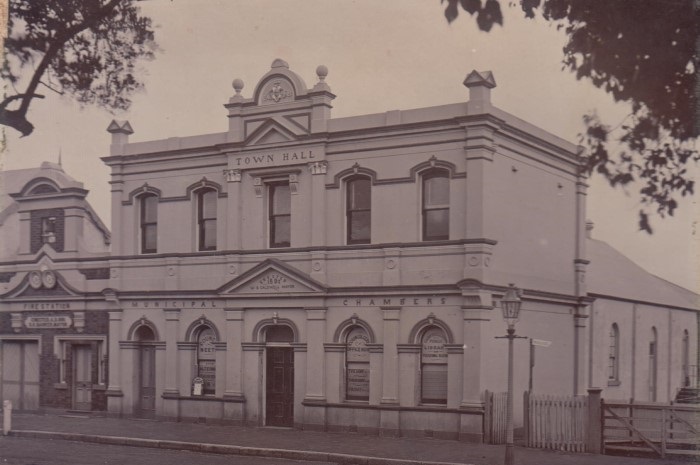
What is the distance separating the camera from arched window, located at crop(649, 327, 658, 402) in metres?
31.0

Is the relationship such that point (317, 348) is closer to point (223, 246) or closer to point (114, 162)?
point (223, 246)

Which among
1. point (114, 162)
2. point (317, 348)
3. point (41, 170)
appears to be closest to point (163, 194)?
point (114, 162)

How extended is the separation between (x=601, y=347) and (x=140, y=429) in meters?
13.3

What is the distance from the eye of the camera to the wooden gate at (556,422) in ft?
64.8

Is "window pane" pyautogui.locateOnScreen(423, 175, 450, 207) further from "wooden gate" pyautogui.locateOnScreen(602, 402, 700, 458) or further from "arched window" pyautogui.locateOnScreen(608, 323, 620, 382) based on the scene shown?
"arched window" pyautogui.locateOnScreen(608, 323, 620, 382)

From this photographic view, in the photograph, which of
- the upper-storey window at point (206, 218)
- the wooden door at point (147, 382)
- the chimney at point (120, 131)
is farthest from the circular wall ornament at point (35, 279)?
the upper-storey window at point (206, 218)

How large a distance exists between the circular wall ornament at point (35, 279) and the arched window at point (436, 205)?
12126 mm

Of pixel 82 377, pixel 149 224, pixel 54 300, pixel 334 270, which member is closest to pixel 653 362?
pixel 334 270

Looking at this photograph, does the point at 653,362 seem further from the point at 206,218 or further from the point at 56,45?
the point at 56,45

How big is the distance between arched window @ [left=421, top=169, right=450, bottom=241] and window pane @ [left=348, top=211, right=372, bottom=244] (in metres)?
1.49

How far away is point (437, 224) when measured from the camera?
877 inches

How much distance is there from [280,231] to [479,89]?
21.4ft

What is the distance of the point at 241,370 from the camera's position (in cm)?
2428

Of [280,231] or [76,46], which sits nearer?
[76,46]
